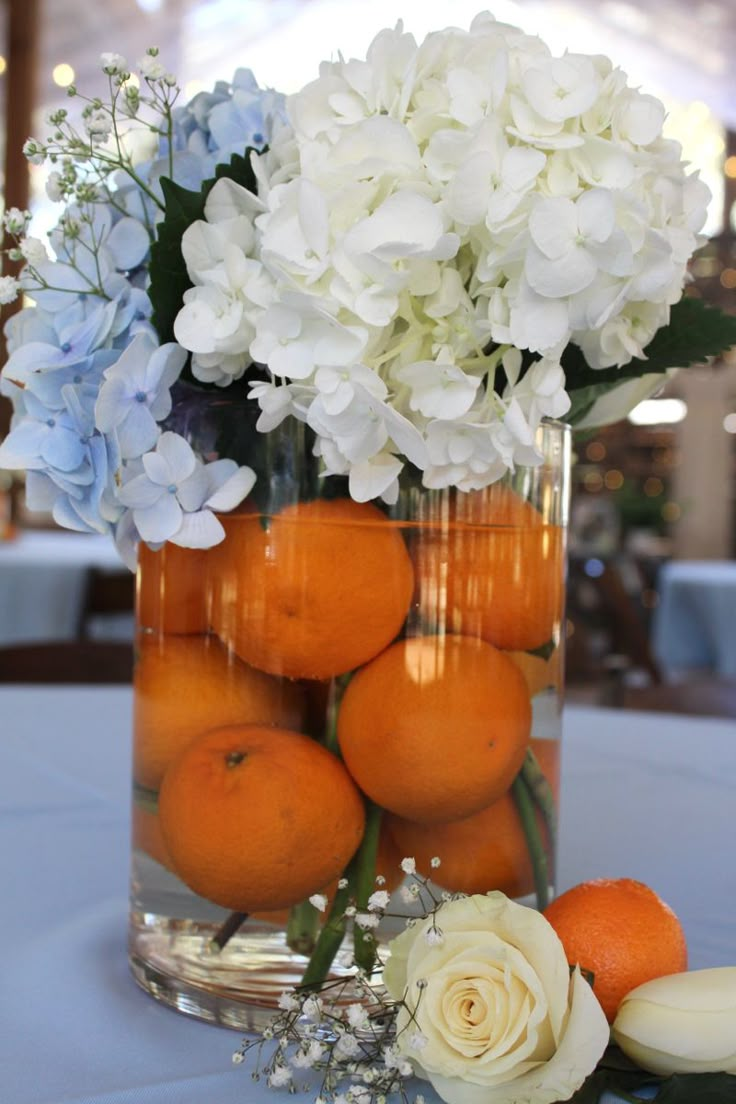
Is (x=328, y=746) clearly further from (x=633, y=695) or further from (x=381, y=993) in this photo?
(x=633, y=695)

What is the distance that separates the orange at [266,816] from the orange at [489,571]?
0.07m

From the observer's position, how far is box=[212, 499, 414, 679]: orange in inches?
15.7

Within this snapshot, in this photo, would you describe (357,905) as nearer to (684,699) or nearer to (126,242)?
(126,242)

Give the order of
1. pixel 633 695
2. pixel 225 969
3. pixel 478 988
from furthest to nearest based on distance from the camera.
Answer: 1. pixel 633 695
2. pixel 225 969
3. pixel 478 988

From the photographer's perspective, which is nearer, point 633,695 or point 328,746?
point 328,746

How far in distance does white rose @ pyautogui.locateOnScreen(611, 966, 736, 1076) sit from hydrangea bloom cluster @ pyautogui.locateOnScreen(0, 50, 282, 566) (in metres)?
0.20

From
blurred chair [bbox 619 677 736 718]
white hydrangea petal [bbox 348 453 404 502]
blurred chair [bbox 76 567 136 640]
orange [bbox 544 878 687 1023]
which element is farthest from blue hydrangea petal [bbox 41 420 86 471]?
blurred chair [bbox 76 567 136 640]

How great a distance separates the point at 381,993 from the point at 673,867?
291 mm

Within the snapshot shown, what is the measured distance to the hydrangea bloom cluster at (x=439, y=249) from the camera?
345mm

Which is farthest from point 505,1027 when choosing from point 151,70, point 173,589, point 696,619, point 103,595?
point 696,619

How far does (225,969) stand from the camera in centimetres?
41

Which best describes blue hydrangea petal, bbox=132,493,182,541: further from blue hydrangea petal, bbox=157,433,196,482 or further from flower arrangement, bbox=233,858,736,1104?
flower arrangement, bbox=233,858,736,1104

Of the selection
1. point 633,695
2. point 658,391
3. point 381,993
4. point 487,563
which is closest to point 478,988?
point 381,993

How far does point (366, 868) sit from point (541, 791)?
8 cm
